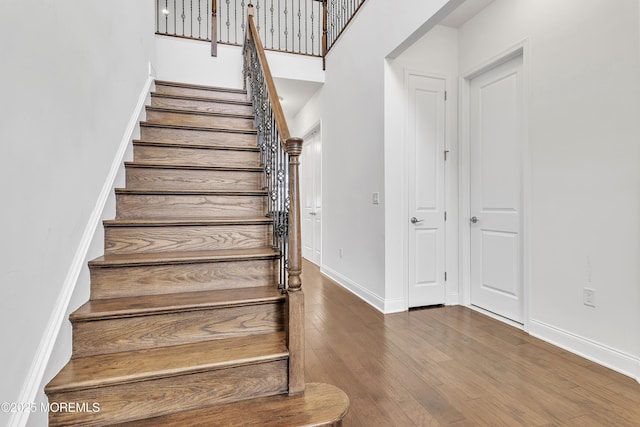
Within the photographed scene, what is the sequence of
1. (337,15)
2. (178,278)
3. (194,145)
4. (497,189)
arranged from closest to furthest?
(178,278), (194,145), (497,189), (337,15)

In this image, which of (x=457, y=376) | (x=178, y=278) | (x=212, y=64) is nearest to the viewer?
(x=178, y=278)

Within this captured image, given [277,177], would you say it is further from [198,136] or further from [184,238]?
[198,136]

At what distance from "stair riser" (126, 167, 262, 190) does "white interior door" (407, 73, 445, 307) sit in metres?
1.56

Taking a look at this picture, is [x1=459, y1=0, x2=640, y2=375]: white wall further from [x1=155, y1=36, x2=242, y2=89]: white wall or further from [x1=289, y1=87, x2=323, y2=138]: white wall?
[x1=155, y1=36, x2=242, y2=89]: white wall

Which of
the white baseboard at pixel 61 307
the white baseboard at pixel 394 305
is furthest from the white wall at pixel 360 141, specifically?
the white baseboard at pixel 61 307

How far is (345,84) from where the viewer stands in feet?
12.9

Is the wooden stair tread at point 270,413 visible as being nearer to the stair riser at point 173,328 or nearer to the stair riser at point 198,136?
the stair riser at point 173,328

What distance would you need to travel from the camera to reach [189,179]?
2.43 meters

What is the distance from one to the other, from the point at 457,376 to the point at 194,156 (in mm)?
2382

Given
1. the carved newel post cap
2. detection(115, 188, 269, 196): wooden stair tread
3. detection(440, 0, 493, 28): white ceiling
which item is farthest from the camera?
detection(440, 0, 493, 28): white ceiling

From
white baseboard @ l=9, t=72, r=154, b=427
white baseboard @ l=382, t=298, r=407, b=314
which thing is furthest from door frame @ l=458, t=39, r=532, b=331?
white baseboard @ l=9, t=72, r=154, b=427

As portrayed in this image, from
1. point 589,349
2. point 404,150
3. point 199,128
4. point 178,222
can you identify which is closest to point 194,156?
point 199,128

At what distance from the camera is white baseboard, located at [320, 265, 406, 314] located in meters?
3.04

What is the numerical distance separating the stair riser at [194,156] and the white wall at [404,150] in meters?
1.27
